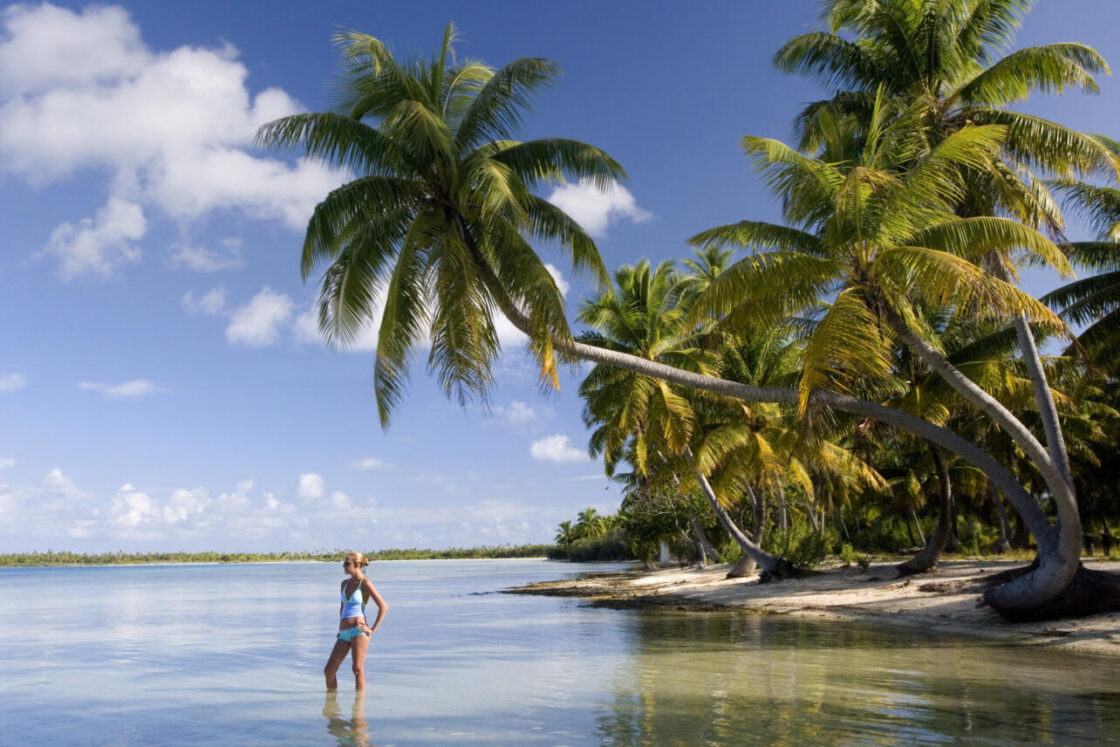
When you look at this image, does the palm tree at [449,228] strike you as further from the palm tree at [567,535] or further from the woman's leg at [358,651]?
the palm tree at [567,535]

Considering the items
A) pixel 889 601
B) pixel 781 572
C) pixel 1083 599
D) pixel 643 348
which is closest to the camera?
pixel 1083 599

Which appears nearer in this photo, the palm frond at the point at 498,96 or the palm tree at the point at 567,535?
the palm frond at the point at 498,96

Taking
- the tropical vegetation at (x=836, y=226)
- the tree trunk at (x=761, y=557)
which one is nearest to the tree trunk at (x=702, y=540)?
the tree trunk at (x=761, y=557)

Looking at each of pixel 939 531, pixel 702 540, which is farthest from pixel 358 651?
pixel 702 540

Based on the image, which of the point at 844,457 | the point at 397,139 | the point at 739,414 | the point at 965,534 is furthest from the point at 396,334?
the point at 965,534

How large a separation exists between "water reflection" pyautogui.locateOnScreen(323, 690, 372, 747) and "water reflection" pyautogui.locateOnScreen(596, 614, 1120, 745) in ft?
7.37

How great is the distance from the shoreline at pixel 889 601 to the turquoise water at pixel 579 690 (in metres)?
1.23

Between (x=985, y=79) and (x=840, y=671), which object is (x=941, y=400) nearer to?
(x=985, y=79)

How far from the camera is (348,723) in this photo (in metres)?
8.29

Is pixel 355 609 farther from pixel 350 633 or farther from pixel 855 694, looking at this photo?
pixel 855 694

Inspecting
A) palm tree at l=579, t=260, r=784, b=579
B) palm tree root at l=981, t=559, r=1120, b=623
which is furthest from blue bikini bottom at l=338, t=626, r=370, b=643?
palm tree at l=579, t=260, r=784, b=579

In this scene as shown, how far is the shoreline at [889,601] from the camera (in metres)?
13.5

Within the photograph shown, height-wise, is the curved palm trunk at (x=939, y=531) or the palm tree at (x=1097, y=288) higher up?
the palm tree at (x=1097, y=288)

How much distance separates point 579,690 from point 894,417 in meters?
6.60
